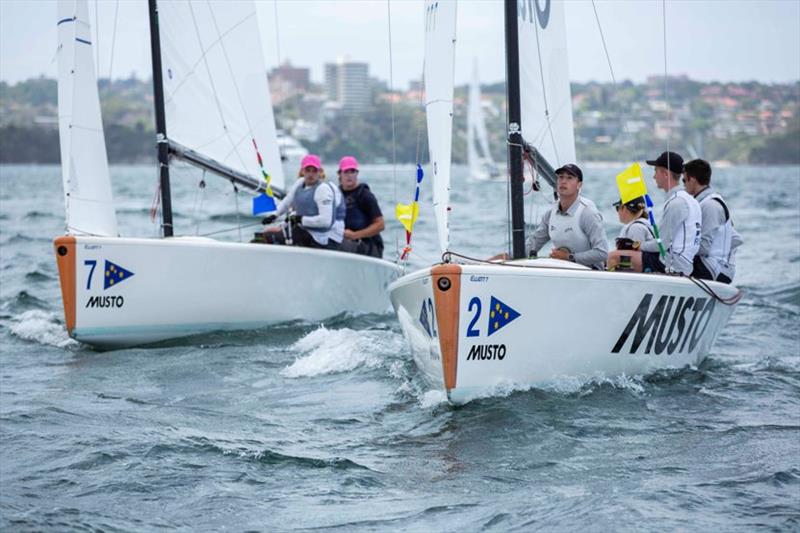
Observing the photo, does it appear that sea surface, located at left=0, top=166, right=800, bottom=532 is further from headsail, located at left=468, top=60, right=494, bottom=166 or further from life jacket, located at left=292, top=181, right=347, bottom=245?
headsail, located at left=468, top=60, right=494, bottom=166

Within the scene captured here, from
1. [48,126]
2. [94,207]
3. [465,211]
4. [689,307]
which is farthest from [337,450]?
[48,126]

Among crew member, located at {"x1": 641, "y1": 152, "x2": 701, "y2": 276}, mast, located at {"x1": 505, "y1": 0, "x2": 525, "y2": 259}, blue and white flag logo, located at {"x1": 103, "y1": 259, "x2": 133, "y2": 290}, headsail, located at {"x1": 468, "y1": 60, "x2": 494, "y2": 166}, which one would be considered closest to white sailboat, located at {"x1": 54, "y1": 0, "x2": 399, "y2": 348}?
blue and white flag logo, located at {"x1": 103, "y1": 259, "x2": 133, "y2": 290}

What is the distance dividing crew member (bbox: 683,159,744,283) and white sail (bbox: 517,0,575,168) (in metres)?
0.84

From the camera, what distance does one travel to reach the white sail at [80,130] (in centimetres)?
1028

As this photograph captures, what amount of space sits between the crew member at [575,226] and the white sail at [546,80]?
1.58 ft

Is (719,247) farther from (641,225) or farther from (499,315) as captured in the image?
(499,315)

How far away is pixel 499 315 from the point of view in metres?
7.21

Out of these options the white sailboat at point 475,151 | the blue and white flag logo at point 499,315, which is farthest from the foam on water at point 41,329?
the white sailboat at point 475,151

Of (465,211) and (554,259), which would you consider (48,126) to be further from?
(554,259)

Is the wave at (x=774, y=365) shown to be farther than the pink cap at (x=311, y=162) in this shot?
No

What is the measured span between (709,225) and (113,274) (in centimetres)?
471

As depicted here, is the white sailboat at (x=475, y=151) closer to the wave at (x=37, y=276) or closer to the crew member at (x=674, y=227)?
the wave at (x=37, y=276)

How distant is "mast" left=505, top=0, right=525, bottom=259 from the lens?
26.0 ft

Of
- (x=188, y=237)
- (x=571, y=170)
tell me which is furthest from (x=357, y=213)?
(x=571, y=170)
